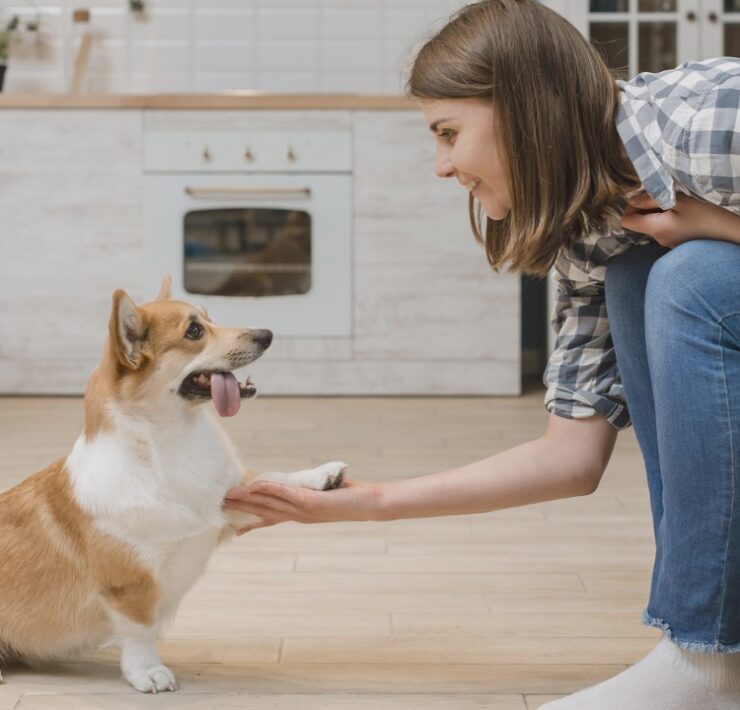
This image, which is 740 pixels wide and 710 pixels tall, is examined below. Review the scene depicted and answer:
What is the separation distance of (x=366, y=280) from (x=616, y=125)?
106 inches

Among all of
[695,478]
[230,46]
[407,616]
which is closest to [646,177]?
[695,478]

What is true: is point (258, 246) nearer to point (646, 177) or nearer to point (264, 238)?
point (264, 238)

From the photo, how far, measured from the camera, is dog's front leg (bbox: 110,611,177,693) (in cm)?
142

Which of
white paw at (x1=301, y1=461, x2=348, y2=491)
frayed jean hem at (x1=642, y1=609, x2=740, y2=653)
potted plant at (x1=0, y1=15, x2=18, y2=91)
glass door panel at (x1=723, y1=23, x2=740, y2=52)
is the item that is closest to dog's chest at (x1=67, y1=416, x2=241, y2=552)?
white paw at (x1=301, y1=461, x2=348, y2=491)

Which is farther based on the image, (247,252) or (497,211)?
(247,252)

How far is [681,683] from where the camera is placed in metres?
1.21

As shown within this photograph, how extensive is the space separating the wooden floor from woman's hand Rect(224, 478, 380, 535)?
218 millimetres

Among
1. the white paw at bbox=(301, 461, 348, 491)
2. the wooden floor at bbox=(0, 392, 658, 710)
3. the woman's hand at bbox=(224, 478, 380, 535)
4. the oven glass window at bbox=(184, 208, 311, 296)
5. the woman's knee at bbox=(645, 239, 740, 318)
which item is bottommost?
the wooden floor at bbox=(0, 392, 658, 710)

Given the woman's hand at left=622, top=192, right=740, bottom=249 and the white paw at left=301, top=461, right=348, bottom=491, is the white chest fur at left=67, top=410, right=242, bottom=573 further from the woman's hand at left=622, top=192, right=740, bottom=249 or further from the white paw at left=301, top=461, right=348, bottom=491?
the woman's hand at left=622, top=192, right=740, bottom=249

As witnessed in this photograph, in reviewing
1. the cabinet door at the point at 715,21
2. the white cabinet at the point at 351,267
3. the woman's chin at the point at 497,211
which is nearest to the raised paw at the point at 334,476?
the woman's chin at the point at 497,211

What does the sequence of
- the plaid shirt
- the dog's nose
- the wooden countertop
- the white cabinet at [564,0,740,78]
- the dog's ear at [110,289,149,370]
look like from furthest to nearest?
1. the white cabinet at [564,0,740,78]
2. the wooden countertop
3. the dog's nose
4. the dog's ear at [110,289,149,370]
5. the plaid shirt

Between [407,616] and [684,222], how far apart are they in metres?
0.78

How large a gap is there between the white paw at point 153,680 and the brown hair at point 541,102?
28.3 inches

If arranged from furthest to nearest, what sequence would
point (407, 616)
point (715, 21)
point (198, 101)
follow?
point (715, 21)
point (198, 101)
point (407, 616)
